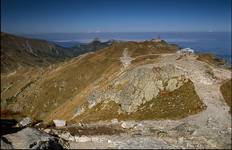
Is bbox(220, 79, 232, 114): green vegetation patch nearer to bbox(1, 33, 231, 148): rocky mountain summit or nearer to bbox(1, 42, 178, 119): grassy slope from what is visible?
bbox(1, 33, 231, 148): rocky mountain summit

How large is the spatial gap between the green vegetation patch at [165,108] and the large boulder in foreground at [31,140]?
2792 centimetres

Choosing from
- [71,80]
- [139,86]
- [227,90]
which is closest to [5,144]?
[227,90]

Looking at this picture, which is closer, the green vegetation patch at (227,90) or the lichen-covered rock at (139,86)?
the green vegetation patch at (227,90)

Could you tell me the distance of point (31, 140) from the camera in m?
37.0

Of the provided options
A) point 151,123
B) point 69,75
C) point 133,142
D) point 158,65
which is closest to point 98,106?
point 158,65

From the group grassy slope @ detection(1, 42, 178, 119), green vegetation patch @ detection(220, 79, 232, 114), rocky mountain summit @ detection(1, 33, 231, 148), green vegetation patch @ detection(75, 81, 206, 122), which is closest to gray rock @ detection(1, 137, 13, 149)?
rocky mountain summit @ detection(1, 33, 231, 148)

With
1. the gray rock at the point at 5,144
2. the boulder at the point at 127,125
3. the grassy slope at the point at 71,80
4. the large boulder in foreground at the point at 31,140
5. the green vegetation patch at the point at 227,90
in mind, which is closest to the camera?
the gray rock at the point at 5,144

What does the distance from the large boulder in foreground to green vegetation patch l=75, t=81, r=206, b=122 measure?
2792cm

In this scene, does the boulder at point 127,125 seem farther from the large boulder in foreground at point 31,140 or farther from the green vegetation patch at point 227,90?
the green vegetation patch at point 227,90

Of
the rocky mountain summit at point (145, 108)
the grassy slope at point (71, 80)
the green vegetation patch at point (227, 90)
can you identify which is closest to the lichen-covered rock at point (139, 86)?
the rocky mountain summit at point (145, 108)

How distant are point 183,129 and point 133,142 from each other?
1300 cm

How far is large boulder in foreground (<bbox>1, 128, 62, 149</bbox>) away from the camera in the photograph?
35.8m

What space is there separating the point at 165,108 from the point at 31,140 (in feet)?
114

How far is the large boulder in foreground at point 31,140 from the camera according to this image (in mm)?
35812
